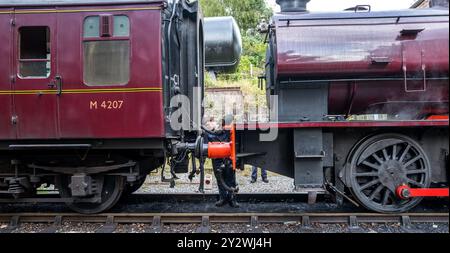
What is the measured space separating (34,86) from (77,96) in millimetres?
607

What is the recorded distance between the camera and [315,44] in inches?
210

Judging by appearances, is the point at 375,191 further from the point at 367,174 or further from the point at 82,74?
the point at 82,74

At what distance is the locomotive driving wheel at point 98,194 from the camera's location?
5.78 meters

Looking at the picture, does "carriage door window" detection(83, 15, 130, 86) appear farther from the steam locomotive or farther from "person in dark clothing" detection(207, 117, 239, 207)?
"person in dark clothing" detection(207, 117, 239, 207)

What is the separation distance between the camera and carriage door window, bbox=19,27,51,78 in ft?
17.6

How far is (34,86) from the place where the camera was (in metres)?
5.30

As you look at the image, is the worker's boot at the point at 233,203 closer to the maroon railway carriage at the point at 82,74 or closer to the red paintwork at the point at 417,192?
the maroon railway carriage at the point at 82,74

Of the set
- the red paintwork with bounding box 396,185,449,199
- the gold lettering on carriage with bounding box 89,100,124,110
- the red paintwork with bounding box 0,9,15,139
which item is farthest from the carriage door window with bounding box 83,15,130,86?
the red paintwork with bounding box 396,185,449,199

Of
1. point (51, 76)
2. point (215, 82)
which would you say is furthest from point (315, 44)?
point (215, 82)

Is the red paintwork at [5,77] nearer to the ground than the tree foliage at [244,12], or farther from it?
nearer to the ground

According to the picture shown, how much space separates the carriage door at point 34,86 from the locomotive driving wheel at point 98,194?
923mm

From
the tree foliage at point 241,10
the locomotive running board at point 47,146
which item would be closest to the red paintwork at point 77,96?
the locomotive running board at point 47,146

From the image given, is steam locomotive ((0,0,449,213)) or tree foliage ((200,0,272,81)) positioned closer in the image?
steam locomotive ((0,0,449,213))

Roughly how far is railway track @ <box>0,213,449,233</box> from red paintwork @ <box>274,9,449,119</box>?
1481mm
